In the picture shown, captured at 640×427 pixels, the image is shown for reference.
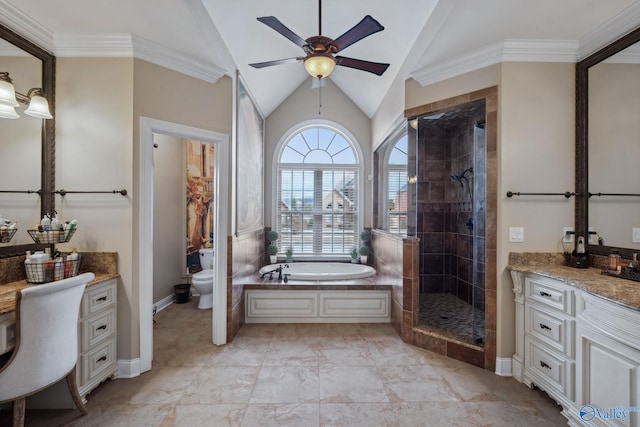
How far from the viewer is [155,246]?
12.8 ft

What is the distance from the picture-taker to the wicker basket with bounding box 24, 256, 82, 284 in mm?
2014

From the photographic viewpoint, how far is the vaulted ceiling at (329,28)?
2.03 m

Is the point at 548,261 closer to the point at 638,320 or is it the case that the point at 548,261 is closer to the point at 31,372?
the point at 638,320

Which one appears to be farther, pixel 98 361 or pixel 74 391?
pixel 98 361

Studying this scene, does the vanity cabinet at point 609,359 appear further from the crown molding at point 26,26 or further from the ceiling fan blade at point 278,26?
the crown molding at point 26,26

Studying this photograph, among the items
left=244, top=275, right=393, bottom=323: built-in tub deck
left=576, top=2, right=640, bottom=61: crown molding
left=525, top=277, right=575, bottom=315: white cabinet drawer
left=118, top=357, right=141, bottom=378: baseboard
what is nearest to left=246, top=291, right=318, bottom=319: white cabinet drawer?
left=244, top=275, right=393, bottom=323: built-in tub deck

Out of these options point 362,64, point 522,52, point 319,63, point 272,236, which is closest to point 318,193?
point 272,236

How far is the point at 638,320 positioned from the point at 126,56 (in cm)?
371

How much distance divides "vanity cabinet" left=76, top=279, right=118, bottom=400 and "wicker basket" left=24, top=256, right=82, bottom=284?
0.76 feet

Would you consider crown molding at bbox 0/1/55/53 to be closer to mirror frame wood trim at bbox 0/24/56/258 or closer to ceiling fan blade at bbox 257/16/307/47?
mirror frame wood trim at bbox 0/24/56/258

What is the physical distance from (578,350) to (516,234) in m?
0.92

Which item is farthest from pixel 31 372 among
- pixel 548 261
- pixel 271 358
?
pixel 548 261

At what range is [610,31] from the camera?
215 centimetres

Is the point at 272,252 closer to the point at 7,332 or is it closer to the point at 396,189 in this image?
the point at 396,189
